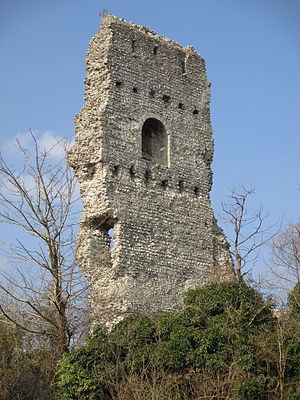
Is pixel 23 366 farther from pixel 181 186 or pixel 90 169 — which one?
pixel 181 186

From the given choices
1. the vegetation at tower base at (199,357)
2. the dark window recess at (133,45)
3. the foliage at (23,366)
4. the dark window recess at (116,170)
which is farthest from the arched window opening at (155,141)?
the foliage at (23,366)

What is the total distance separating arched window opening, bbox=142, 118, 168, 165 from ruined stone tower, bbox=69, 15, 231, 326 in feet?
0.08

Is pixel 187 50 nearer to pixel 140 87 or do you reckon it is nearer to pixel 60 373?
pixel 140 87

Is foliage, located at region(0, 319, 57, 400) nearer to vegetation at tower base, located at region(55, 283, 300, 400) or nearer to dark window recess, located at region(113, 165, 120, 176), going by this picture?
vegetation at tower base, located at region(55, 283, 300, 400)

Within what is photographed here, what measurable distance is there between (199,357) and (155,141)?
7.77 m

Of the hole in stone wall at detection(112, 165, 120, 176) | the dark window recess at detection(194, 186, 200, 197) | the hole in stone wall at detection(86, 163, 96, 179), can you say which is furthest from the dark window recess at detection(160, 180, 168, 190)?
the hole in stone wall at detection(86, 163, 96, 179)

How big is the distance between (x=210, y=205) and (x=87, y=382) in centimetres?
804

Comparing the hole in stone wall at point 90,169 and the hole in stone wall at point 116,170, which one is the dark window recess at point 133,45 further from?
the hole in stone wall at point 90,169

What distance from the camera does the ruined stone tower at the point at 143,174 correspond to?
61.0 feet

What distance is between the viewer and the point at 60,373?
48.0ft

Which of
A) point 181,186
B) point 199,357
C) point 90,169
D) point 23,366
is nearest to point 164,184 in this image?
point 181,186

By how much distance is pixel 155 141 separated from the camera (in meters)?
21.0

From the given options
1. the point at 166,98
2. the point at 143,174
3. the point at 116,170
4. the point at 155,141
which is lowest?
the point at 116,170

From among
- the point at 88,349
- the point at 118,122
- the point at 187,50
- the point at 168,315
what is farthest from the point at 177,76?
the point at 88,349
